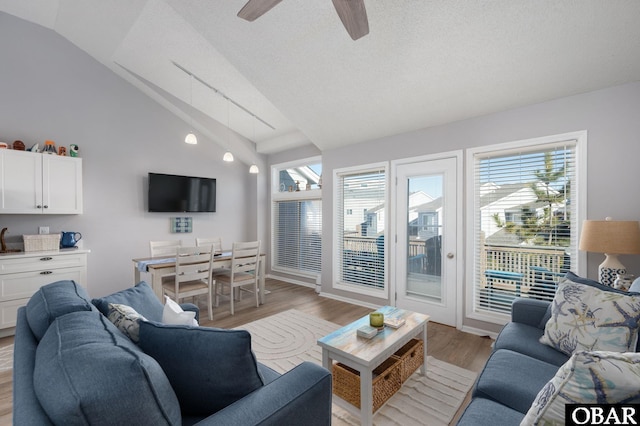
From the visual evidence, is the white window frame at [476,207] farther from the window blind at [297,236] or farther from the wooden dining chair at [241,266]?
the wooden dining chair at [241,266]

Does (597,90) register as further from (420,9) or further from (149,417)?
(149,417)

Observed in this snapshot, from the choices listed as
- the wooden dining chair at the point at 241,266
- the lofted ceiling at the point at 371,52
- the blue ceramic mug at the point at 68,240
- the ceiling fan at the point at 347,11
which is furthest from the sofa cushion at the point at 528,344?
the blue ceramic mug at the point at 68,240

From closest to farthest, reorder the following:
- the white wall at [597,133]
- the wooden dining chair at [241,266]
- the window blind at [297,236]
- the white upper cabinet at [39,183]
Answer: the white wall at [597,133] → the white upper cabinet at [39,183] → the wooden dining chair at [241,266] → the window blind at [297,236]

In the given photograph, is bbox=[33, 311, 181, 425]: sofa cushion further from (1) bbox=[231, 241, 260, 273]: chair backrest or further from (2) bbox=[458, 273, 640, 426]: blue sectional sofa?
(1) bbox=[231, 241, 260, 273]: chair backrest

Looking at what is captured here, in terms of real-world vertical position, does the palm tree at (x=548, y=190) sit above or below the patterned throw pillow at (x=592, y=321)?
above

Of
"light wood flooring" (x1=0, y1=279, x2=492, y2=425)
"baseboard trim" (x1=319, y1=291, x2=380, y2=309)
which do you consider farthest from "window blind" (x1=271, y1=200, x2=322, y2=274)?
"baseboard trim" (x1=319, y1=291, x2=380, y2=309)

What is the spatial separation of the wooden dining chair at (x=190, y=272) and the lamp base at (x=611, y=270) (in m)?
4.01

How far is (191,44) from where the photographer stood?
3344mm

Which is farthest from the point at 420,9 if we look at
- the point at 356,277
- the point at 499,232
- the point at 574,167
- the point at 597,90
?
the point at 356,277

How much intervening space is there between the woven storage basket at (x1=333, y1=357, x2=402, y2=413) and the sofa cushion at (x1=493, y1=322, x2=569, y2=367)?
0.73 m

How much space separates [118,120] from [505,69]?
5.24m

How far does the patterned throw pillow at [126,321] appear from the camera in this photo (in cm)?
117

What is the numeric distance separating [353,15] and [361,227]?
2964 mm

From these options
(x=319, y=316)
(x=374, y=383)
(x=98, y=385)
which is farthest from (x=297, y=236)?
(x=98, y=385)
